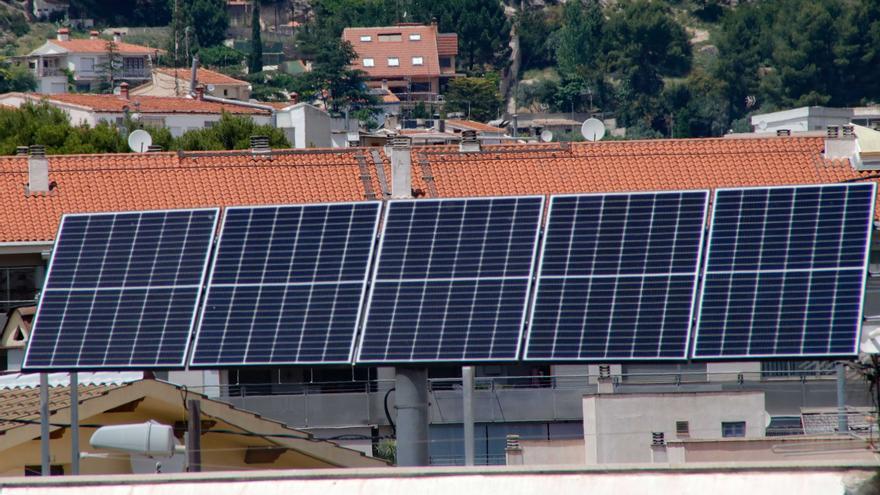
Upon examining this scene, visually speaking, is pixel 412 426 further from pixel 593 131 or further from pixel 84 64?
pixel 84 64

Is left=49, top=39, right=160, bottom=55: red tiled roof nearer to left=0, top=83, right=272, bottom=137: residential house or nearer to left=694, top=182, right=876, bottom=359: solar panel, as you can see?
left=0, top=83, right=272, bottom=137: residential house

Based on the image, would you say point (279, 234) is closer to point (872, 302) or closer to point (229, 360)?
point (229, 360)

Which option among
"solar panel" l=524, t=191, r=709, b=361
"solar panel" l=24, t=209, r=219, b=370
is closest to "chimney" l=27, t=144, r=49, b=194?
"solar panel" l=24, t=209, r=219, b=370

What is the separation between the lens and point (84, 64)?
623 ft

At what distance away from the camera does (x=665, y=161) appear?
5553cm

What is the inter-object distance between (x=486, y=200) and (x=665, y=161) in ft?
114

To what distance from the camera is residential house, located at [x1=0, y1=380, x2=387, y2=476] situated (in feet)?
78.3

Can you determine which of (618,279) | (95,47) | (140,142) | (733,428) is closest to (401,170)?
(140,142)

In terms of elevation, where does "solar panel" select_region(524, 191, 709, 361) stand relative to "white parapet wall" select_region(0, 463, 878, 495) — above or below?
above

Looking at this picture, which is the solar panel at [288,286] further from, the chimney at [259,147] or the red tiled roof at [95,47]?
the red tiled roof at [95,47]

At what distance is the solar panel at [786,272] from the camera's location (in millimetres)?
19000

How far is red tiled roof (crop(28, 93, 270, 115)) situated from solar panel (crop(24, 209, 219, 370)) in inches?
3676

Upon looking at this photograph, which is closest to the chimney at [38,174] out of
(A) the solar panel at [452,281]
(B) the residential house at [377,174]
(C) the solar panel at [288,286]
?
(B) the residential house at [377,174]

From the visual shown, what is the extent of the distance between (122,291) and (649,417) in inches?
474
